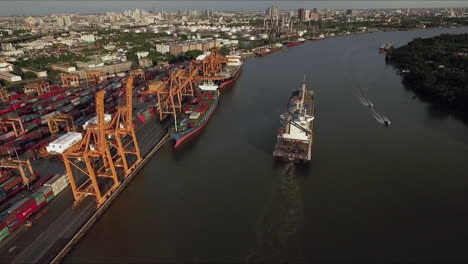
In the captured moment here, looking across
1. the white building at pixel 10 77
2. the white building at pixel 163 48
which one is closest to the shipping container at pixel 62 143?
the white building at pixel 10 77

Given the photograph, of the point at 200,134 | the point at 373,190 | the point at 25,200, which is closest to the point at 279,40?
the point at 200,134

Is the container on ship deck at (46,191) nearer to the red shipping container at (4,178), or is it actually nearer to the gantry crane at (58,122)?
the red shipping container at (4,178)

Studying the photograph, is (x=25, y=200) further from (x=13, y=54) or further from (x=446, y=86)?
(x=13, y=54)

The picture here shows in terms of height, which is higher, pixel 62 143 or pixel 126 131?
pixel 126 131

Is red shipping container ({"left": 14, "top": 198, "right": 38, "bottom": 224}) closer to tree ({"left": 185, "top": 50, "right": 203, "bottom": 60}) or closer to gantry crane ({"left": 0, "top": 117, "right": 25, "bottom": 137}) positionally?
gantry crane ({"left": 0, "top": 117, "right": 25, "bottom": 137})

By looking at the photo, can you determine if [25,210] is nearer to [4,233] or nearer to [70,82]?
[4,233]

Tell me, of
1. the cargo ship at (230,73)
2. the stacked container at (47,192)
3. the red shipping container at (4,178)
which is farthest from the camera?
the cargo ship at (230,73)

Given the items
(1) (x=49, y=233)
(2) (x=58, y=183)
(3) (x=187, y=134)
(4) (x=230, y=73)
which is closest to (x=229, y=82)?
(4) (x=230, y=73)

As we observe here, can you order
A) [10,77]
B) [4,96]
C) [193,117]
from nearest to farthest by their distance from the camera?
[193,117]
[4,96]
[10,77]
